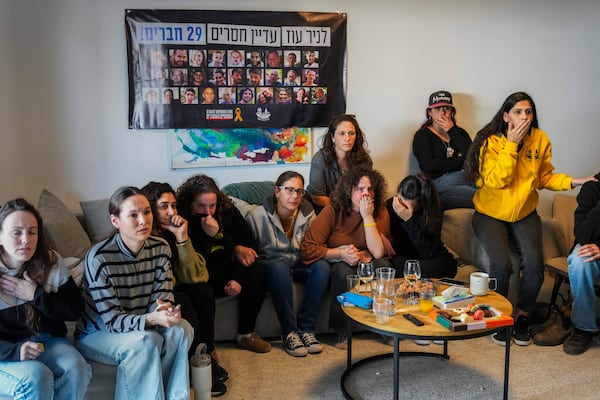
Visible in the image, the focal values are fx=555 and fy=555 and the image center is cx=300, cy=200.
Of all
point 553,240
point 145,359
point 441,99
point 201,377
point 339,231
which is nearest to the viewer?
point 145,359

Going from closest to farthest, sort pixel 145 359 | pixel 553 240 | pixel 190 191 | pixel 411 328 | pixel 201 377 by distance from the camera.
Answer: pixel 145 359, pixel 411 328, pixel 201 377, pixel 190 191, pixel 553 240

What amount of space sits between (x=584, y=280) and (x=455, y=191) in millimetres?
1098

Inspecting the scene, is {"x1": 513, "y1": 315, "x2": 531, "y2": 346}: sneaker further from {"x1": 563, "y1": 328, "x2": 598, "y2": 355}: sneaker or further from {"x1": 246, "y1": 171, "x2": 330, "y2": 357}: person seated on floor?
{"x1": 246, "y1": 171, "x2": 330, "y2": 357}: person seated on floor

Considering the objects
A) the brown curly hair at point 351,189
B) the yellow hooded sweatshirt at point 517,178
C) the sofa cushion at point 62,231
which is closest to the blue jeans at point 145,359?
the sofa cushion at point 62,231

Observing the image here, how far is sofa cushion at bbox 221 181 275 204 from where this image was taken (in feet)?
11.8

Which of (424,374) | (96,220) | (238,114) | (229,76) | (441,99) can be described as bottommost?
(424,374)

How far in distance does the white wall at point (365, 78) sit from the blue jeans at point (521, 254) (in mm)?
1155

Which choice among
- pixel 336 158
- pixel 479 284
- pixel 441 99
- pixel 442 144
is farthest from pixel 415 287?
pixel 441 99

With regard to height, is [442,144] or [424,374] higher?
[442,144]

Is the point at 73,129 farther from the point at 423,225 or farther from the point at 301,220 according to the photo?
the point at 423,225

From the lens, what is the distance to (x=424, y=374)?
2686 mm

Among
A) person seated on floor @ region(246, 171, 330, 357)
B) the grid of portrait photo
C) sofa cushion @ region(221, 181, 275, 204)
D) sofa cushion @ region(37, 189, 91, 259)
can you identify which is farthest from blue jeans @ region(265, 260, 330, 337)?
the grid of portrait photo

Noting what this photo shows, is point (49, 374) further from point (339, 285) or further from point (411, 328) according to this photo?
point (339, 285)

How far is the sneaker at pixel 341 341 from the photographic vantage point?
118 inches
